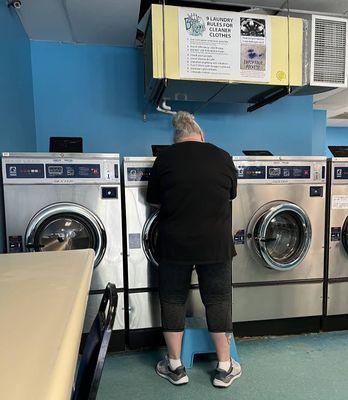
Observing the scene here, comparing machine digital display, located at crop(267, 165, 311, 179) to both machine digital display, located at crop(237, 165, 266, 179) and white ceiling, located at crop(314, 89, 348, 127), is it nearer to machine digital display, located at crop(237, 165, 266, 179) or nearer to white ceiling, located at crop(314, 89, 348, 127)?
machine digital display, located at crop(237, 165, 266, 179)

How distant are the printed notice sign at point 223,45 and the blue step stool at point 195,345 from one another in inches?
68.5

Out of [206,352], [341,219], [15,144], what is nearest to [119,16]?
[15,144]

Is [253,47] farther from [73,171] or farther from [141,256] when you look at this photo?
[141,256]

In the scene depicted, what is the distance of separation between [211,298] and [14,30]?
93.4 inches

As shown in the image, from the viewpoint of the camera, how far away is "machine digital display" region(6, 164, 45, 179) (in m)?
1.94

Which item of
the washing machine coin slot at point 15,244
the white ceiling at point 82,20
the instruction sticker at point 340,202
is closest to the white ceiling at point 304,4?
the white ceiling at point 82,20

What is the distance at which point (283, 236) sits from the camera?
239 cm

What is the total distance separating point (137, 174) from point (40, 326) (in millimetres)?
1552

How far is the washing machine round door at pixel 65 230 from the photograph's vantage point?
195cm

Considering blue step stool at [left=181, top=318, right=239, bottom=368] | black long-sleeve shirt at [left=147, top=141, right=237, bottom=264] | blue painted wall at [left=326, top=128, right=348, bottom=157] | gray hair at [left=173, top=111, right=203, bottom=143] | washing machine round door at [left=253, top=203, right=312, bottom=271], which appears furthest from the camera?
blue painted wall at [left=326, top=128, right=348, bottom=157]

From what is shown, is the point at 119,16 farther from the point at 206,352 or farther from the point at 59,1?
the point at 206,352

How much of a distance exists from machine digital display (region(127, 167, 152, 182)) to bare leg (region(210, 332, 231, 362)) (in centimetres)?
108

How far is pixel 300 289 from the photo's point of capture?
2385 mm

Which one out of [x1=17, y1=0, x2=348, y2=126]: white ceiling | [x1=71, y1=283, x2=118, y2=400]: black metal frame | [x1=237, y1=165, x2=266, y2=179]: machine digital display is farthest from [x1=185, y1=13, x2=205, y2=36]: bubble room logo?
[x1=71, y1=283, x2=118, y2=400]: black metal frame
